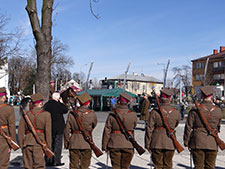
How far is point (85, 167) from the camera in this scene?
20.1ft

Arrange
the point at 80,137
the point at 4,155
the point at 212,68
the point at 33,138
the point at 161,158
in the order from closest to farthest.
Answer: the point at 33,138
the point at 4,155
the point at 80,137
the point at 161,158
the point at 212,68

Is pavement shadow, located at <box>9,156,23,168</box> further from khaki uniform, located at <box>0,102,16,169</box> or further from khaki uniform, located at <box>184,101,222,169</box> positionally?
khaki uniform, located at <box>184,101,222,169</box>

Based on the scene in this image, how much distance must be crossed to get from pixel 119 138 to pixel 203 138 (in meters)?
1.63

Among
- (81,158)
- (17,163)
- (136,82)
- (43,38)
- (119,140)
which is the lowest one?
(17,163)

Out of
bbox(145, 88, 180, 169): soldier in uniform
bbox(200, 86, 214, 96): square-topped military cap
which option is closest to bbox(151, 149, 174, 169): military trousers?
bbox(145, 88, 180, 169): soldier in uniform

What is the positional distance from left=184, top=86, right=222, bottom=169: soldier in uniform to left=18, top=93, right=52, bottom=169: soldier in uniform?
9.03 feet

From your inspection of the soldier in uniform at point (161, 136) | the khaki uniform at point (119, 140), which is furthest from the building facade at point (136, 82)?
the khaki uniform at point (119, 140)

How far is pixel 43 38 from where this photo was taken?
9.45 m

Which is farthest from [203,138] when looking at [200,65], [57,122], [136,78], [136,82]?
[136,78]

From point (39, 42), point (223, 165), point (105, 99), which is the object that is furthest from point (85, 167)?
point (105, 99)

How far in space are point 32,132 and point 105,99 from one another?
30015 mm

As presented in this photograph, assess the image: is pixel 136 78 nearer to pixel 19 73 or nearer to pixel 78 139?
pixel 19 73

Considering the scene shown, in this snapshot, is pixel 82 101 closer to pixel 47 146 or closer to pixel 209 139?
pixel 47 146

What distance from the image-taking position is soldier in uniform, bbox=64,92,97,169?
6055 millimetres
